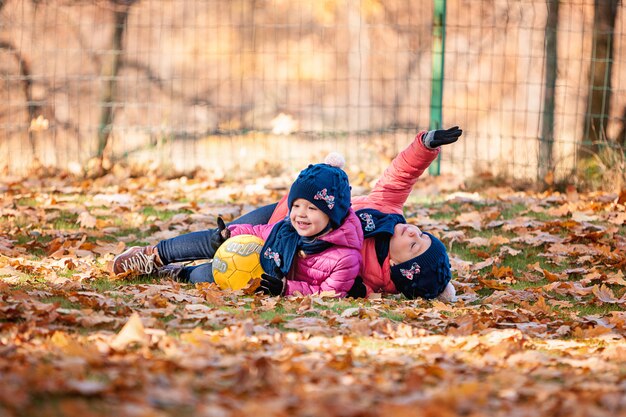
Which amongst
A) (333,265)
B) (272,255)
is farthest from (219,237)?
(333,265)

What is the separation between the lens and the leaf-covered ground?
3.12 m

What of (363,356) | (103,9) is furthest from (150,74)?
(363,356)

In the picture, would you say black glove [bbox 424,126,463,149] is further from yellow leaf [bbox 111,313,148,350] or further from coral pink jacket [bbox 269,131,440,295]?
yellow leaf [bbox 111,313,148,350]

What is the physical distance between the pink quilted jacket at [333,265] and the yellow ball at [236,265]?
23 cm

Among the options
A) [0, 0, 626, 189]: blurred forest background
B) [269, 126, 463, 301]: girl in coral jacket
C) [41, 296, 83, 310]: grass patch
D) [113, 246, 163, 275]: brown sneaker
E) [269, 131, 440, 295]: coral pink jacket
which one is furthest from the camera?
[0, 0, 626, 189]: blurred forest background

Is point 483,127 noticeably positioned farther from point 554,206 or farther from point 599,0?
point 554,206

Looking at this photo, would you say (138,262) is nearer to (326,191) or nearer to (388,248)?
(326,191)

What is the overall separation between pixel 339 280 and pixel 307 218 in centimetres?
41

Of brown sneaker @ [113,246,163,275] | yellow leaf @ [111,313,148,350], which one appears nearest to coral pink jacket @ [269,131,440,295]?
Answer: brown sneaker @ [113,246,163,275]

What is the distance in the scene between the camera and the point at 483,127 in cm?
1454

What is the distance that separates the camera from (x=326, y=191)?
5395 mm

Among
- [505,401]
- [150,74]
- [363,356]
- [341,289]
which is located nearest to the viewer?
[505,401]

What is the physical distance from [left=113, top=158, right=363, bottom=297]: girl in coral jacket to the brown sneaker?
2.57ft

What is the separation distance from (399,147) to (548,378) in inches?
363
